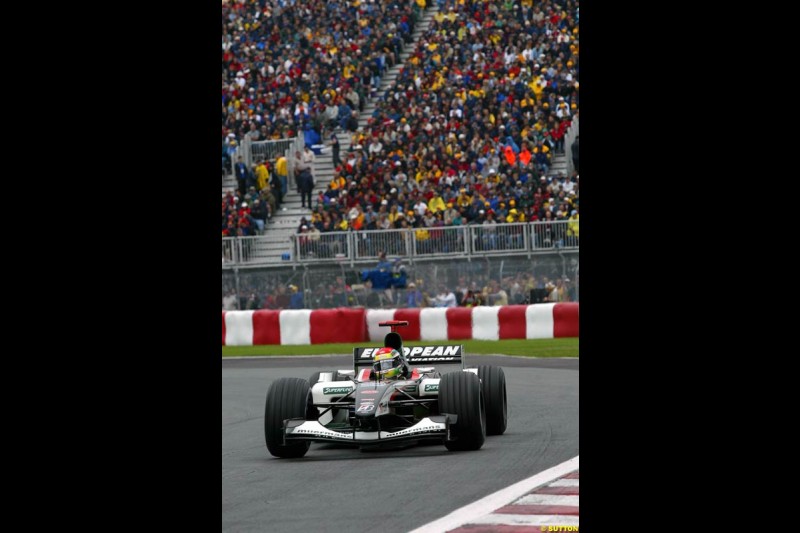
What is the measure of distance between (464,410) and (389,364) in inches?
47.7

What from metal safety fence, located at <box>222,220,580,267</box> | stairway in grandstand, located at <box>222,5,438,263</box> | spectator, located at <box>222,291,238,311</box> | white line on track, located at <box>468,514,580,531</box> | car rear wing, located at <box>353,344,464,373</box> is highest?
stairway in grandstand, located at <box>222,5,438,263</box>

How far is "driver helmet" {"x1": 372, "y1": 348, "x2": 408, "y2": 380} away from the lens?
10.6 meters

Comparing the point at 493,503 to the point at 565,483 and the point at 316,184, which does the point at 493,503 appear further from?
the point at 316,184

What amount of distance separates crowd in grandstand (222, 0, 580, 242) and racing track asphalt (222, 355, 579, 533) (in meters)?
13.2

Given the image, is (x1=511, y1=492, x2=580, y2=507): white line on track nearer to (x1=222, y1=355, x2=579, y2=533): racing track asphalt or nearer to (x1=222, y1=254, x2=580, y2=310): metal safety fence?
(x1=222, y1=355, x2=579, y2=533): racing track asphalt

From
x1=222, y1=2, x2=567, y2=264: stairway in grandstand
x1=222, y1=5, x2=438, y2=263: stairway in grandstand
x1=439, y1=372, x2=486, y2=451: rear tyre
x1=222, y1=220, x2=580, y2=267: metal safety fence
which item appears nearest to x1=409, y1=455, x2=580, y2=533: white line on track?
x1=439, y1=372, x2=486, y2=451: rear tyre

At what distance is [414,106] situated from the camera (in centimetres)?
3103

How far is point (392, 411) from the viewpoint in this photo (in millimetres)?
10312

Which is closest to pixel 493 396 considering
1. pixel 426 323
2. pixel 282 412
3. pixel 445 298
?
pixel 282 412

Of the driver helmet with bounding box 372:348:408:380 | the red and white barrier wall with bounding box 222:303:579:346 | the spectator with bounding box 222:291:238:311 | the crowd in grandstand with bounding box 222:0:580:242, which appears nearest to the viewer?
the driver helmet with bounding box 372:348:408:380

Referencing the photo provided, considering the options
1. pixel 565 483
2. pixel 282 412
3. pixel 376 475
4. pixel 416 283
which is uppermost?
pixel 416 283

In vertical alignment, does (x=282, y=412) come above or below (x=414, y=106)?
below

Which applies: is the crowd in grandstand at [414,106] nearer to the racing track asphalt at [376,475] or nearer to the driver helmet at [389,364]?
the racing track asphalt at [376,475]
